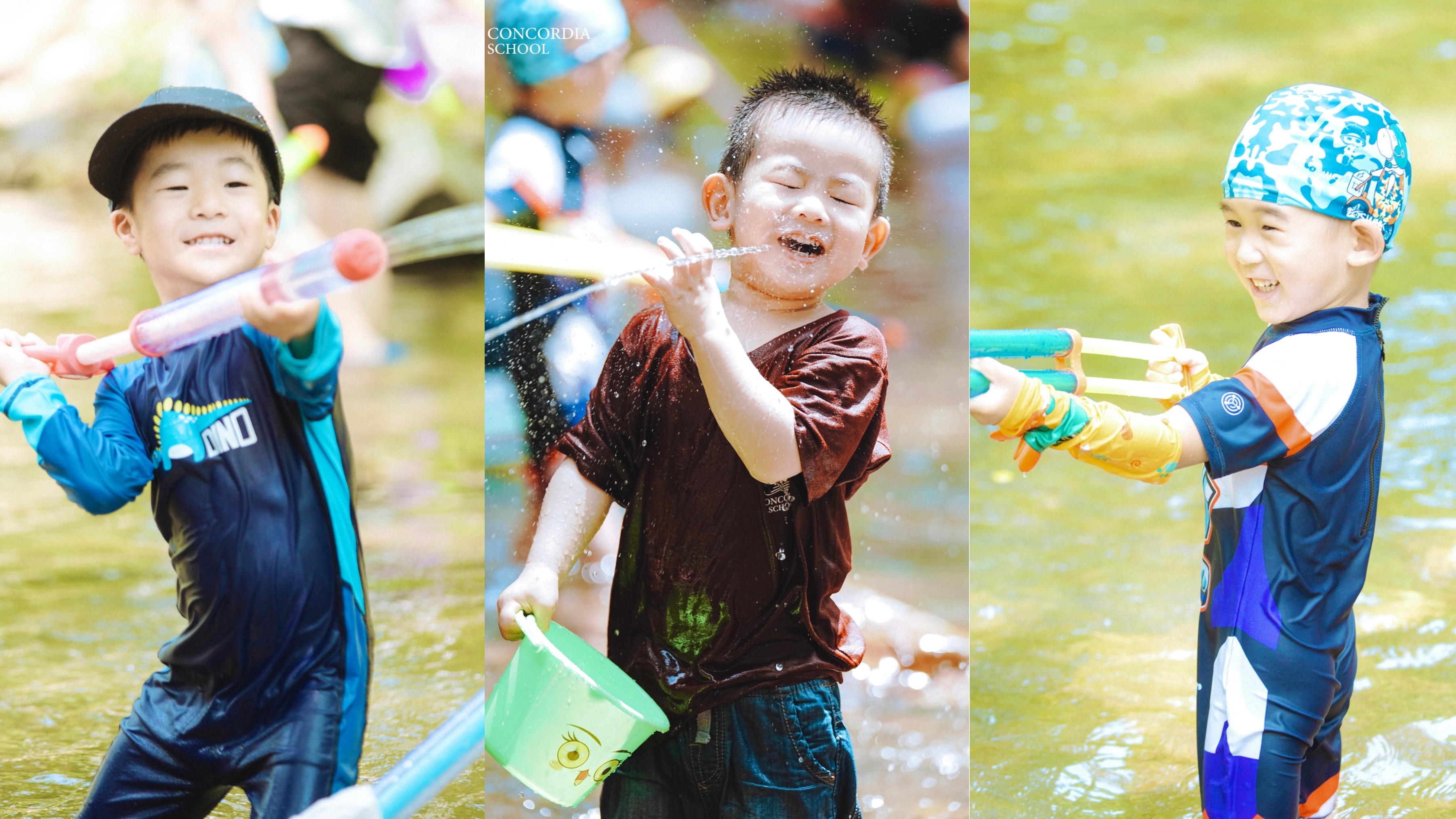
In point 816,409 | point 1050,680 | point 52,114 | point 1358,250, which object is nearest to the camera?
point 816,409

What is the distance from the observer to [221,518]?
1938 mm

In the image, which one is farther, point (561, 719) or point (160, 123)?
point (160, 123)

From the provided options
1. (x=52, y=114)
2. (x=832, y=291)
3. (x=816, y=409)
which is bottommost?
(x=816, y=409)

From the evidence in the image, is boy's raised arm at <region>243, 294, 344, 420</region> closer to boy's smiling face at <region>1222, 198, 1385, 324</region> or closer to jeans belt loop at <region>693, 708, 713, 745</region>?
jeans belt loop at <region>693, 708, 713, 745</region>

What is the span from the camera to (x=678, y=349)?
198 cm

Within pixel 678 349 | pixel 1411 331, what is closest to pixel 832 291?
pixel 678 349

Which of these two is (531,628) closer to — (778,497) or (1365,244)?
(778,497)

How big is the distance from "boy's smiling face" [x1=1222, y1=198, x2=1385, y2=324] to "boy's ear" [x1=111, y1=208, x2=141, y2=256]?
1635 mm

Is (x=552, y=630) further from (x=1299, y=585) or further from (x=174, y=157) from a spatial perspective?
(x=1299, y=585)

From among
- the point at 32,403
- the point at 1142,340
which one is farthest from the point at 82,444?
the point at 1142,340

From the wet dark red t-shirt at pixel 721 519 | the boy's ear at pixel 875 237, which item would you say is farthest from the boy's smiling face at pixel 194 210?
the boy's ear at pixel 875 237

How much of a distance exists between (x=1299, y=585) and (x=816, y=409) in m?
0.81

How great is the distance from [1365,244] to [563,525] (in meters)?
1.27

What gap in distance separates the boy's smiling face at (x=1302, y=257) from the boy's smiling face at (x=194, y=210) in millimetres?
1488
